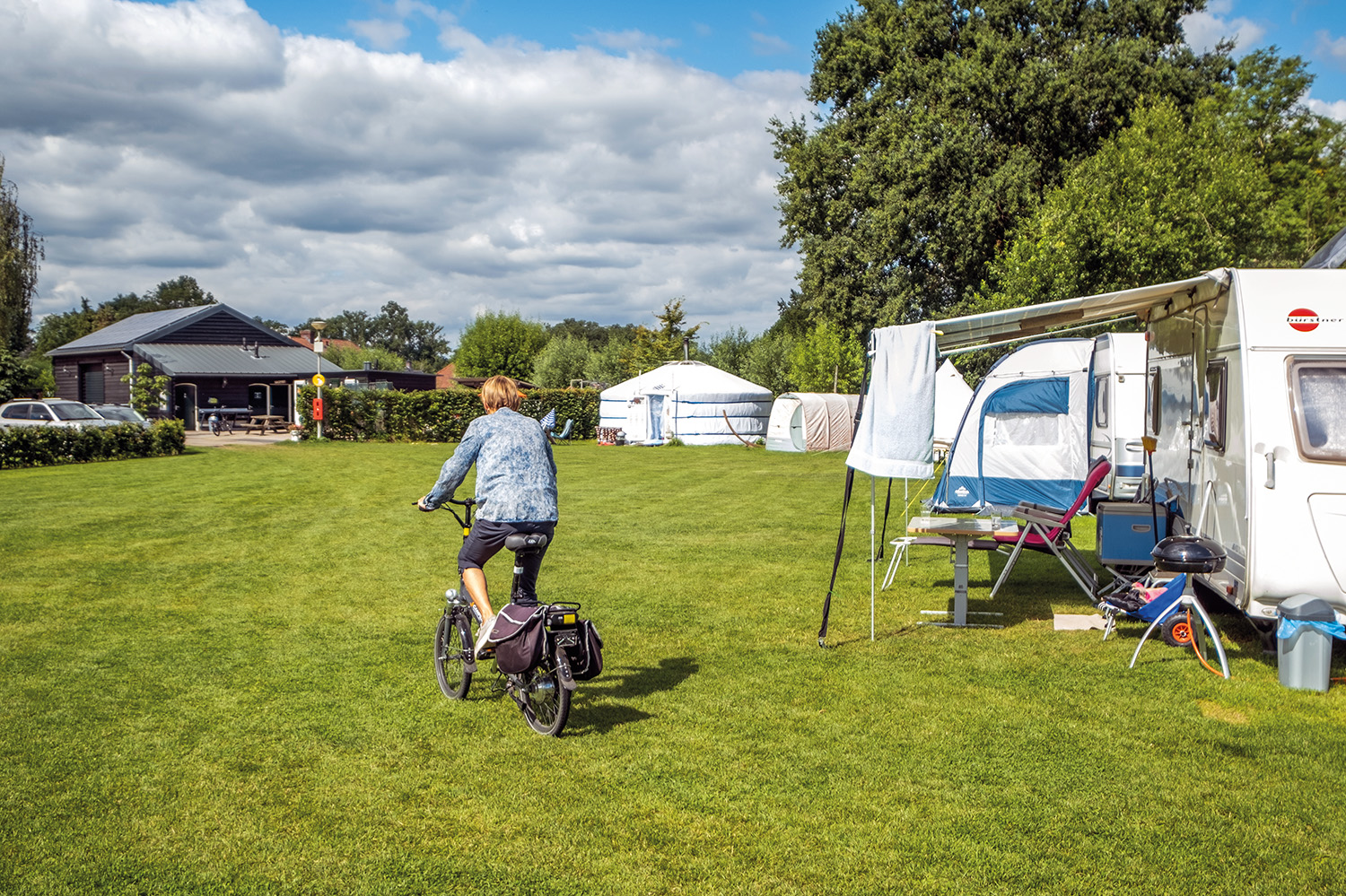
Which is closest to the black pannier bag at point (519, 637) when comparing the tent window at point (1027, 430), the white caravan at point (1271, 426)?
the white caravan at point (1271, 426)

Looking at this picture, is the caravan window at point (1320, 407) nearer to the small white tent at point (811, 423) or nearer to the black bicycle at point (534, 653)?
the black bicycle at point (534, 653)

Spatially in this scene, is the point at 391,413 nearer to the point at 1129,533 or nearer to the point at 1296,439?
the point at 1129,533

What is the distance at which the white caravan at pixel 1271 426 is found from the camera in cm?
561

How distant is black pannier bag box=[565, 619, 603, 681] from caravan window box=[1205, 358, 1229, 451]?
14.3 feet

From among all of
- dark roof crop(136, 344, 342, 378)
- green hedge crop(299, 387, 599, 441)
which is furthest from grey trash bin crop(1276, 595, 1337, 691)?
dark roof crop(136, 344, 342, 378)

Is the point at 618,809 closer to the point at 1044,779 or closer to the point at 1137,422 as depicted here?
the point at 1044,779

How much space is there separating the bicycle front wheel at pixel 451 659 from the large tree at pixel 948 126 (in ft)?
76.5

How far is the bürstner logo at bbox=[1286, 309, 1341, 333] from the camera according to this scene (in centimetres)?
589

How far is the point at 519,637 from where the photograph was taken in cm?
470

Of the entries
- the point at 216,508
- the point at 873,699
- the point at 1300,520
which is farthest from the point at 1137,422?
the point at 216,508

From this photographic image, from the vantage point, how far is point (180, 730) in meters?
4.95

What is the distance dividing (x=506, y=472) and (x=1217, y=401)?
475cm

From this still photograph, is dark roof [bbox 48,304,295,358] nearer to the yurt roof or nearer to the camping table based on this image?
the yurt roof

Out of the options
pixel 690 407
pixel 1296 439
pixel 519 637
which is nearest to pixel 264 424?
pixel 690 407
